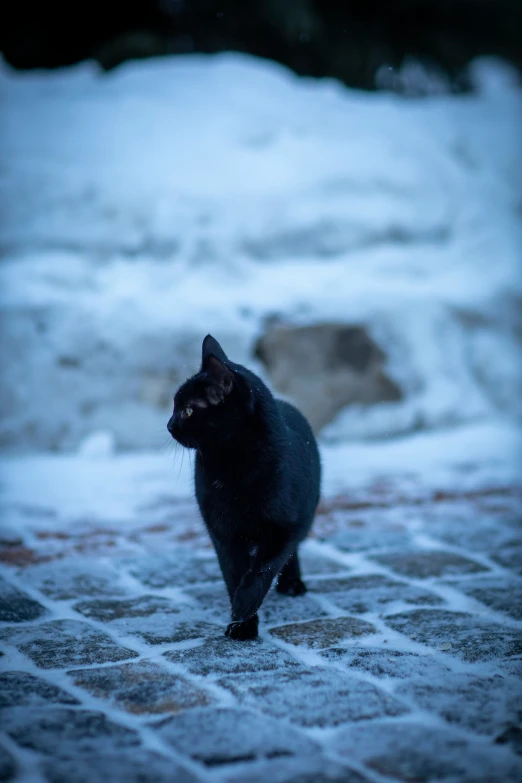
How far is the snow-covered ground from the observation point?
5.29 meters

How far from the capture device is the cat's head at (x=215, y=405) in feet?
8.27

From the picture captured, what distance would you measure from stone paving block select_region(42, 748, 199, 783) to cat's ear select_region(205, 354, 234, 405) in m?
1.10

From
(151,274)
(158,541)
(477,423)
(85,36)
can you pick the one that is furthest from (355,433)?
(85,36)

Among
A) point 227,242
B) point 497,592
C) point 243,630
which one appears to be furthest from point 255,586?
point 227,242

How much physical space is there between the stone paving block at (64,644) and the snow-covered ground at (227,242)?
2.63 m

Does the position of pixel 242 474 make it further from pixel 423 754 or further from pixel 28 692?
pixel 423 754

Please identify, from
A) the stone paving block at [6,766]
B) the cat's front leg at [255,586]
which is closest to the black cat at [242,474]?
the cat's front leg at [255,586]

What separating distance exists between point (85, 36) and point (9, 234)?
294cm

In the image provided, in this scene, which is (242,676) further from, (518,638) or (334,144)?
(334,144)

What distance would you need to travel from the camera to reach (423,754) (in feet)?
5.82

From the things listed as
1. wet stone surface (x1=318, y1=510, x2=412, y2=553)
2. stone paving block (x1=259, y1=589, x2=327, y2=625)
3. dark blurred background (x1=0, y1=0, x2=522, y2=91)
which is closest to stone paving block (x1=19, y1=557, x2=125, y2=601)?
stone paving block (x1=259, y1=589, x2=327, y2=625)

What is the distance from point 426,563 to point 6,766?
2.11 meters

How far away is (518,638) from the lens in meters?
2.55

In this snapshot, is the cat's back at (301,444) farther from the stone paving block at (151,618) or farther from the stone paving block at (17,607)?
the stone paving block at (17,607)
